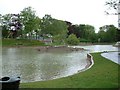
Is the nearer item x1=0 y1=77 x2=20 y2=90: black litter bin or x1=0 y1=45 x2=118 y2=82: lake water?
x1=0 y1=77 x2=20 y2=90: black litter bin

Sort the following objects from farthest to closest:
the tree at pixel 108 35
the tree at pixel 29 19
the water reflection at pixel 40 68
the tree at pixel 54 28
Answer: the tree at pixel 108 35
the tree at pixel 54 28
the tree at pixel 29 19
the water reflection at pixel 40 68

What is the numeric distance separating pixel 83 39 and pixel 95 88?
97348mm

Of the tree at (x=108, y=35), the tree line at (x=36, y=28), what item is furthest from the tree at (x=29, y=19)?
the tree at (x=108, y=35)

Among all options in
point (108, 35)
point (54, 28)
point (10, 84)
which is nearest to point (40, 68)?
point (10, 84)

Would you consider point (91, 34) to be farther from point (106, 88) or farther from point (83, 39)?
point (106, 88)

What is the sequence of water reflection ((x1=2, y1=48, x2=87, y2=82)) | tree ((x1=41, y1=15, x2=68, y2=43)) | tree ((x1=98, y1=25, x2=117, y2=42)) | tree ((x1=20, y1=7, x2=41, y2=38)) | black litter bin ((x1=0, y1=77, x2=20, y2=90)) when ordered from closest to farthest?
black litter bin ((x1=0, y1=77, x2=20, y2=90)), water reflection ((x1=2, y1=48, x2=87, y2=82)), tree ((x1=20, y1=7, x2=41, y2=38)), tree ((x1=41, y1=15, x2=68, y2=43)), tree ((x1=98, y1=25, x2=117, y2=42))

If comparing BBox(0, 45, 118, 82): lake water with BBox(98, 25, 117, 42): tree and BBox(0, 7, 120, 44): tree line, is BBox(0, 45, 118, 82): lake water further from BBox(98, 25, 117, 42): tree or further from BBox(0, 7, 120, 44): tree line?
BBox(98, 25, 117, 42): tree

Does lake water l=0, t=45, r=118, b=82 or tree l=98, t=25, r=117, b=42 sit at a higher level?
tree l=98, t=25, r=117, b=42

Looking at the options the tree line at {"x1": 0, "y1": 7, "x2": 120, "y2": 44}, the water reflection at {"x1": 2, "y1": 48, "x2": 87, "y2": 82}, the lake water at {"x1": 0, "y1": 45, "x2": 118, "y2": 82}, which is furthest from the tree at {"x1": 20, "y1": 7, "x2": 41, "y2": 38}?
the water reflection at {"x1": 2, "y1": 48, "x2": 87, "y2": 82}

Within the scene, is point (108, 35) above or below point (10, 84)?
above

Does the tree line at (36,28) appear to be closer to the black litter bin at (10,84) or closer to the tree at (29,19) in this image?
the tree at (29,19)

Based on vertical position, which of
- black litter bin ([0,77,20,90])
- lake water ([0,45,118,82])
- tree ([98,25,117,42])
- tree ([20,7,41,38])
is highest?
tree ([20,7,41,38])

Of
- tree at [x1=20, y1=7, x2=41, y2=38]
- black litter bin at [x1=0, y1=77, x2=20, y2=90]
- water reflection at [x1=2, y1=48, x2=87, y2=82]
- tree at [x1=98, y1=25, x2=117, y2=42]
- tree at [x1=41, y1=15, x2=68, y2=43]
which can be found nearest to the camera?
black litter bin at [x1=0, y1=77, x2=20, y2=90]

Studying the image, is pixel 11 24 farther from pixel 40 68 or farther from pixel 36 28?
pixel 40 68
